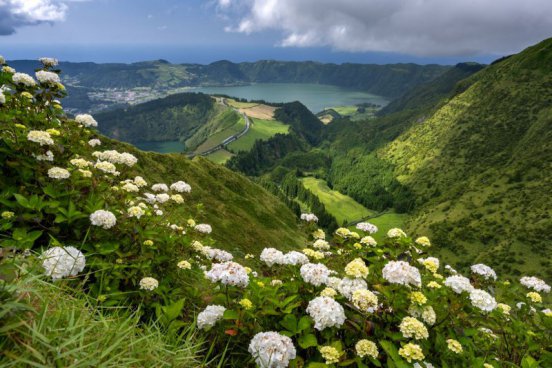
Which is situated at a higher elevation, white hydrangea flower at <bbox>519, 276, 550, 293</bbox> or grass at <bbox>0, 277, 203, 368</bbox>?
grass at <bbox>0, 277, 203, 368</bbox>

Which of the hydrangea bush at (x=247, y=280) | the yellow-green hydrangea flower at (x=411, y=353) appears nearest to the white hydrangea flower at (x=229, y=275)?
the hydrangea bush at (x=247, y=280)

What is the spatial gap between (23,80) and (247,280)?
858cm

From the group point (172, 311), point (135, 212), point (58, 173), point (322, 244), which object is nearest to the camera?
point (172, 311)

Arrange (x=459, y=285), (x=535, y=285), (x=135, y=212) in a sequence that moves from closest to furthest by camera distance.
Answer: (x=459, y=285) → (x=135, y=212) → (x=535, y=285)

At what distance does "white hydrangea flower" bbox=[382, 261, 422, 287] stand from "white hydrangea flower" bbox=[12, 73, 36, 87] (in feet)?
34.0

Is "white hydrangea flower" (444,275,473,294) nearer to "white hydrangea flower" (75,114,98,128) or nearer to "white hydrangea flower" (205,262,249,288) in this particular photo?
"white hydrangea flower" (205,262,249,288)

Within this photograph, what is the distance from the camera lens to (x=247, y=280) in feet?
17.8

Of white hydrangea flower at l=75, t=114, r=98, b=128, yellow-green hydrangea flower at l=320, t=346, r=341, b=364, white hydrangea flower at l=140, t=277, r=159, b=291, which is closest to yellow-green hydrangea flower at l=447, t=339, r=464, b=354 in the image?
yellow-green hydrangea flower at l=320, t=346, r=341, b=364

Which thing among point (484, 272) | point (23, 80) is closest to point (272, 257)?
point (484, 272)

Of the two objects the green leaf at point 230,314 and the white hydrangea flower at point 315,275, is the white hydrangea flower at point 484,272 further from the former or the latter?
the green leaf at point 230,314

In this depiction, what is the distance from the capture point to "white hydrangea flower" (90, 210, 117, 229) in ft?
20.0

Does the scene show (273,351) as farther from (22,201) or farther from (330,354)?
(22,201)

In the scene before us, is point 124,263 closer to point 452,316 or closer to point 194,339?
point 194,339

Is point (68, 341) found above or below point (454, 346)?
above
